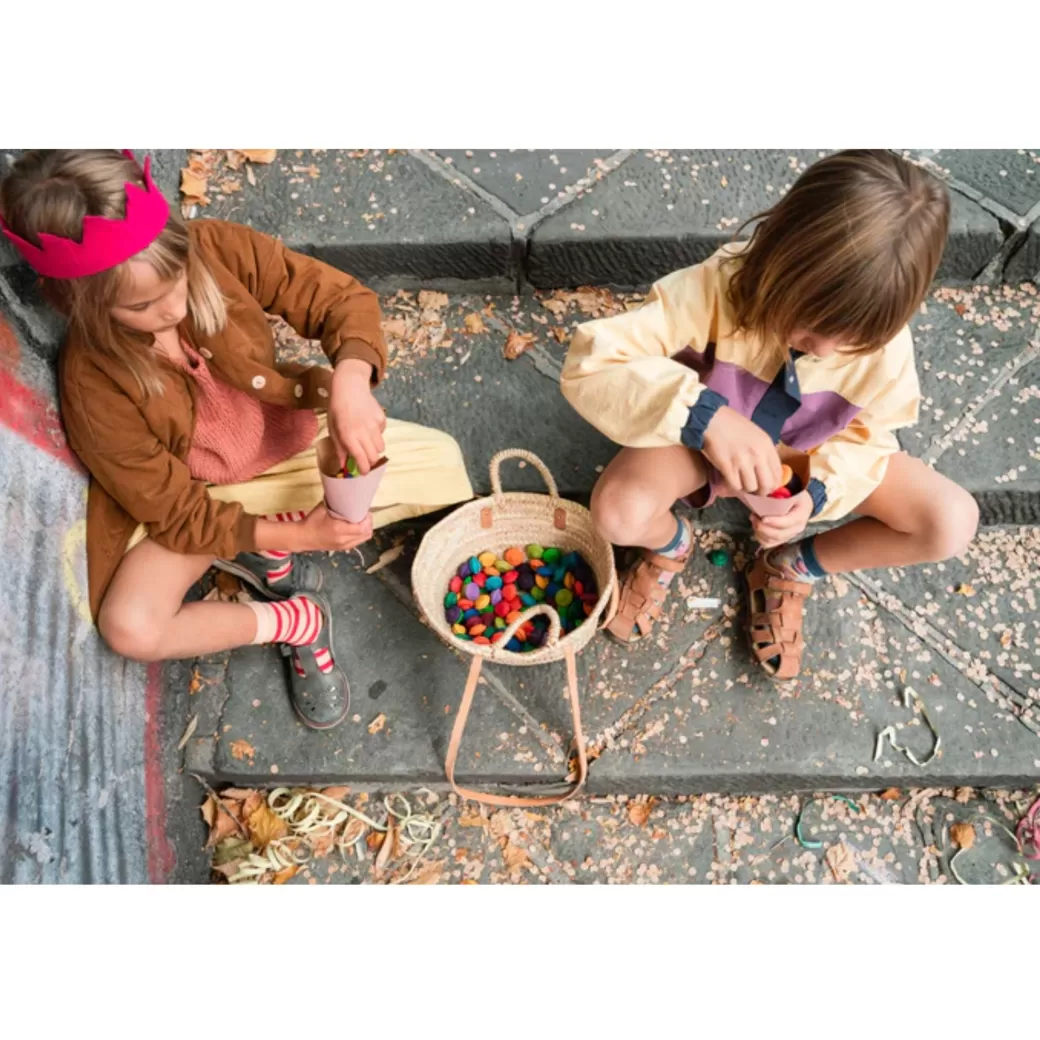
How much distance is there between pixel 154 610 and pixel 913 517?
1.39 metres

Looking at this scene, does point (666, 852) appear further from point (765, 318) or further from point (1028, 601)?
point (765, 318)

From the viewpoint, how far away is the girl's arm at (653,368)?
1463 millimetres

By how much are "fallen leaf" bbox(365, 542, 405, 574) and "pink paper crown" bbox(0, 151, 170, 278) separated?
0.95 meters

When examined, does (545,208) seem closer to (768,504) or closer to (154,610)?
(768,504)

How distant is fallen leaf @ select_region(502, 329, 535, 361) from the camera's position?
7.38 feet

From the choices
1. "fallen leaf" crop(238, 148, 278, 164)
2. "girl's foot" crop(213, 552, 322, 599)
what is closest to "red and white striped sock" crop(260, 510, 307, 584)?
"girl's foot" crop(213, 552, 322, 599)

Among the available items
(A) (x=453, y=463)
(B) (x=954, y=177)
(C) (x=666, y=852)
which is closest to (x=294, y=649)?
(A) (x=453, y=463)

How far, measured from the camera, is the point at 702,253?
2.26m

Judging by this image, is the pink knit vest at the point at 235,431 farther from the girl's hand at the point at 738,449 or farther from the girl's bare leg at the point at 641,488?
the girl's hand at the point at 738,449

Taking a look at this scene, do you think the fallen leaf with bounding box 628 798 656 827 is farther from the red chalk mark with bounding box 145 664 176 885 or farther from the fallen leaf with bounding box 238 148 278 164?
the fallen leaf with bounding box 238 148 278 164

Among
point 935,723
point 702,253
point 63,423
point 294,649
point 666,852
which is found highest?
point 702,253

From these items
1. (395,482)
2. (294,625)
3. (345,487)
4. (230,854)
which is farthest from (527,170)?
(230,854)

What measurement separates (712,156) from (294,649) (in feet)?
5.27

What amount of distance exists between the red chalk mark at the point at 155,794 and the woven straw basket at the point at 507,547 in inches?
22.4
